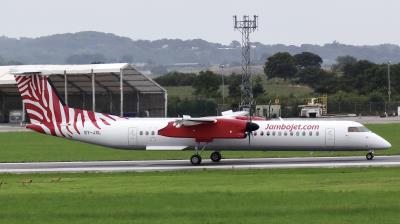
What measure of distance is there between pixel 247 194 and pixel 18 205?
594 cm

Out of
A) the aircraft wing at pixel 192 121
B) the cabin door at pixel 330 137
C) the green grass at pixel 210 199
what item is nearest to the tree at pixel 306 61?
the cabin door at pixel 330 137

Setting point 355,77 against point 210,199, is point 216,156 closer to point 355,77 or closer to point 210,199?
point 210,199

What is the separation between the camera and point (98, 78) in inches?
2995

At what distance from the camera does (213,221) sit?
18016 millimetres

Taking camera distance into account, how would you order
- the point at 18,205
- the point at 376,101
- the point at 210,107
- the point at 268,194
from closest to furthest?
the point at 18,205
the point at 268,194
the point at 210,107
the point at 376,101

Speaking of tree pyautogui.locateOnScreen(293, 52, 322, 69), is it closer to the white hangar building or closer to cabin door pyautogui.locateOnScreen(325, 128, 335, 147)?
the white hangar building

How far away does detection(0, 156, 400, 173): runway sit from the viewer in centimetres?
3506

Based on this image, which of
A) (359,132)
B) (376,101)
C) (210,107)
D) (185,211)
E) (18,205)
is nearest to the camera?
(185,211)

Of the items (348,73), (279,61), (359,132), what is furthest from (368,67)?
(359,132)

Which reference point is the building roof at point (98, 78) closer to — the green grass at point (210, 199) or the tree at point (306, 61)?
the green grass at point (210, 199)

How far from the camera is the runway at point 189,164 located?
35062 mm

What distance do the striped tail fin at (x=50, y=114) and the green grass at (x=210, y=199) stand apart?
8.31m

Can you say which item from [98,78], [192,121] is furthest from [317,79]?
[192,121]

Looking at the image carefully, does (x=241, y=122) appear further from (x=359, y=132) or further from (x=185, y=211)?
(x=185, y=211)
